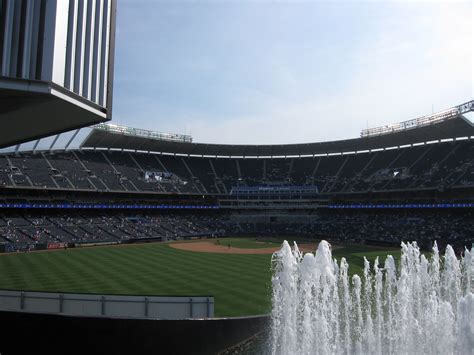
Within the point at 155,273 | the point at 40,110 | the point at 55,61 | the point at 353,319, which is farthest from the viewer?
the point at 155,273

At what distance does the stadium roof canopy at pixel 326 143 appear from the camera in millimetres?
61406

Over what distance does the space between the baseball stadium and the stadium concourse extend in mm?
329

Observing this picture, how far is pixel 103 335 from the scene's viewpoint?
15.2 metres

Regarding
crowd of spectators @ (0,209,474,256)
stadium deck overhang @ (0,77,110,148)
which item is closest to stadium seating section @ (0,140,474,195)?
crowd of spectators @ (0,209,474,256)

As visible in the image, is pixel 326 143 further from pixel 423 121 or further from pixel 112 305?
pixel 112 305

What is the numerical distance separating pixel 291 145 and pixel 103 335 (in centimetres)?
7291

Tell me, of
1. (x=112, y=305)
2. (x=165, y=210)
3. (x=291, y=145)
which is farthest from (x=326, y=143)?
(x=112, y=305)

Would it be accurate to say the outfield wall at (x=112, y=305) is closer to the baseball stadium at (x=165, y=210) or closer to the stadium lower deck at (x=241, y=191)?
the baseball stadium at (x=165, y=210)

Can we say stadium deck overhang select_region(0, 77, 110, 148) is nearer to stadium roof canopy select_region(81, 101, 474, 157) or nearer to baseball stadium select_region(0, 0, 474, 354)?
baseball stadium select_region(0, 0, 474, 354)

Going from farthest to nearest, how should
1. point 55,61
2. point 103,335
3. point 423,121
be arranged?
point 423,121 → point 103,335 → point 55,61

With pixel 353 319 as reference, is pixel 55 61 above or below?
above

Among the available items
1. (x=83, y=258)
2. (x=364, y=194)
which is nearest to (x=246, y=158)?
(x=364, y=194)

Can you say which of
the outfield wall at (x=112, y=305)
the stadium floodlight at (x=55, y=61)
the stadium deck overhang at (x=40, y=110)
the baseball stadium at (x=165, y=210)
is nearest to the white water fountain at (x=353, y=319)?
the baseball stadium at (x=165, y=210)

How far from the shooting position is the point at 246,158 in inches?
3693
